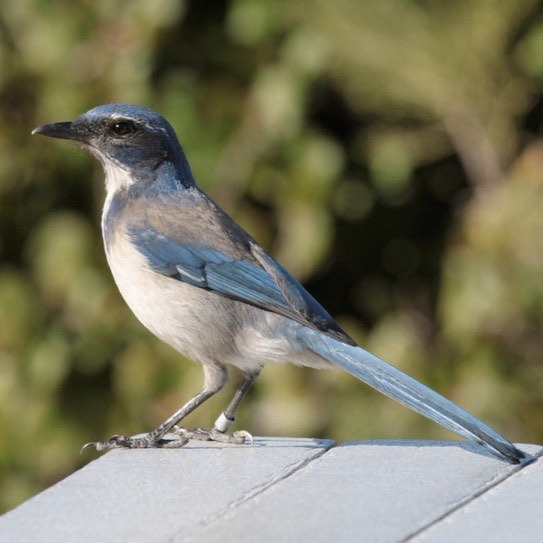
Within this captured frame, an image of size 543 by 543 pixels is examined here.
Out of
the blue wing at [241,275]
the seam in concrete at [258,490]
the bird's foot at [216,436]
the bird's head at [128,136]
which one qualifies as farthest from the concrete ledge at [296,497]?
the bird's head at [128,136]

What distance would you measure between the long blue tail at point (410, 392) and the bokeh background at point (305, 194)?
1.18m

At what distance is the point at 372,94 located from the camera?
18.8ft

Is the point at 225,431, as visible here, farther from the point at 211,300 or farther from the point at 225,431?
the point at 211,300

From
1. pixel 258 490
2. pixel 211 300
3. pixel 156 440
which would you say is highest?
pixel 211 300

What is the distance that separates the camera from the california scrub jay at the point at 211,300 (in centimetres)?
433

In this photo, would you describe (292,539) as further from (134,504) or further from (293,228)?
(293,228)

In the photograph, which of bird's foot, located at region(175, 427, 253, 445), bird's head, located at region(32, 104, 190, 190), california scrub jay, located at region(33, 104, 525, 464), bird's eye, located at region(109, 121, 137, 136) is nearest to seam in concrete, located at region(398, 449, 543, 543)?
california scrub jay, located at region(33, 104, 525, 464)

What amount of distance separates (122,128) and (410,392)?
61.1 inches

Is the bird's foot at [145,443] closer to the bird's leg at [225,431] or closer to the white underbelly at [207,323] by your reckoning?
the bird's leg at [225,431]

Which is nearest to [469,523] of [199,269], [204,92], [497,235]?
[199,269]

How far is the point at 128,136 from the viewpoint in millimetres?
4953

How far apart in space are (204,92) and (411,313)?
4.24ft

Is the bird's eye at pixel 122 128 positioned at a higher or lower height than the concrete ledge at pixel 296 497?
higher

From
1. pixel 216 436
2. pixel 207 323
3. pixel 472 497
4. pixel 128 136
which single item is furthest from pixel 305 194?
pixel 472 497
